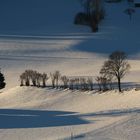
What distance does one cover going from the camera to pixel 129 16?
71.9 m

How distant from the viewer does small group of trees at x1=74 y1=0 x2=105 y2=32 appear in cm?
6656

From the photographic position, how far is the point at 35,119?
24500mm

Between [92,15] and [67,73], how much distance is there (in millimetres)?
23773

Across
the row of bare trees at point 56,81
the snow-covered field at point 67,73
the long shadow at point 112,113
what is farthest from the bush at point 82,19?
the long shadow at point 112,113

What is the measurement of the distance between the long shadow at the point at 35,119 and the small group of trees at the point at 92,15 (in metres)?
38.9

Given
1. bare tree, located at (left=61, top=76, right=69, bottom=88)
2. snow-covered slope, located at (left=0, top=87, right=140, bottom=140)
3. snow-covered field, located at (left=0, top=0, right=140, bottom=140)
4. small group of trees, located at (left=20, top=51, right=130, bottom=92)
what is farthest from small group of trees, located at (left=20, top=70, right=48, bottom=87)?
snow-covered slope, located at (left=0, top=87, right=140, bottom=140)

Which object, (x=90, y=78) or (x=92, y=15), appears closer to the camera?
(x=90, y=78)

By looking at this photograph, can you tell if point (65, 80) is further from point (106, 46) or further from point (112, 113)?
point (106, 46)

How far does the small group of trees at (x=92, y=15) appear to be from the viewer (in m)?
66.6

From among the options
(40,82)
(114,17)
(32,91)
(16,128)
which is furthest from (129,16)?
(16,128)

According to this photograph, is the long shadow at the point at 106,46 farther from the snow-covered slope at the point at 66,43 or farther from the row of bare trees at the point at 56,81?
the row of bare trees at the point at 56,81

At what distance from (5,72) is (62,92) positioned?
14.2 meters

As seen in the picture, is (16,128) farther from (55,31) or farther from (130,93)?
(55,31)

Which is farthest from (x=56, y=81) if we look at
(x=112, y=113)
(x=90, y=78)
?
(x=112, y=113)
